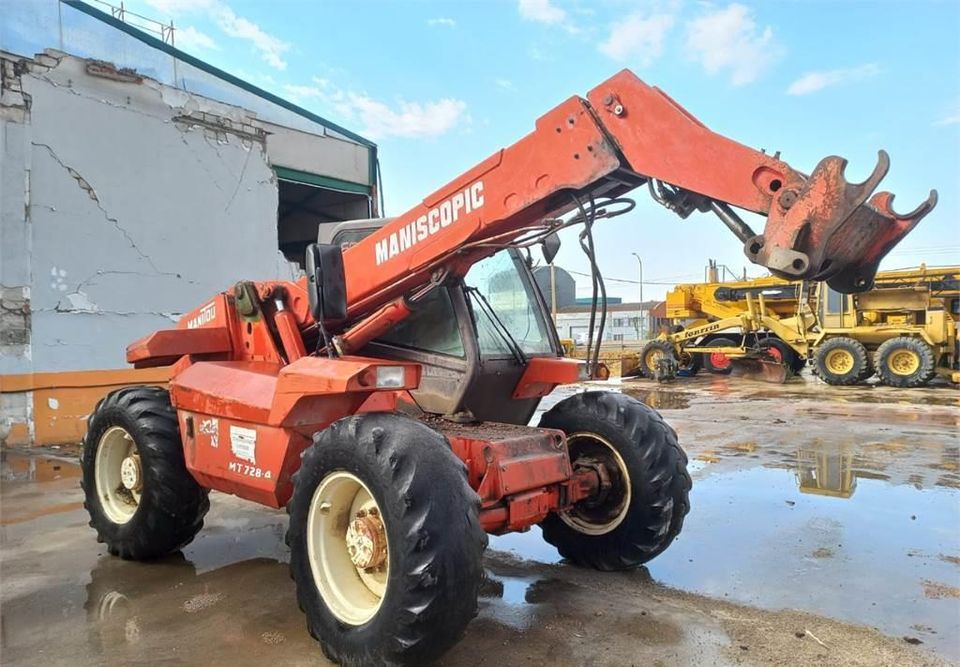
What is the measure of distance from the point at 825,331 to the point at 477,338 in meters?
15.3

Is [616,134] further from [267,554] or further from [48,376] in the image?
[48,376]

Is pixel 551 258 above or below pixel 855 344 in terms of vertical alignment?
above

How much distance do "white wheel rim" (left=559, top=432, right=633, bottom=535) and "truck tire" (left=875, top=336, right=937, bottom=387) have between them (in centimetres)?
1414

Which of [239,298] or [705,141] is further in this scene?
[239,298]

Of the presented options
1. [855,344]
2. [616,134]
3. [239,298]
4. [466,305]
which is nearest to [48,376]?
[239,298]

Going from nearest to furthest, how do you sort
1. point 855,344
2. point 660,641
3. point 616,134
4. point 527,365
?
1. point 616,134
2. point 660,641
3. point 527,365
4. point 855,344

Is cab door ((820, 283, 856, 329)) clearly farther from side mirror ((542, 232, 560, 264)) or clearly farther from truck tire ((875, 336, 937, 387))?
side mirror ((542, 232, 560, 264))

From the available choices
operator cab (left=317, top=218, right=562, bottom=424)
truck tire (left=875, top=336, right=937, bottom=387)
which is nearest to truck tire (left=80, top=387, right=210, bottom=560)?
operator cab (left=317, top=218, right=562, bottom=424)

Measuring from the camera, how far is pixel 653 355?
63.0 ft

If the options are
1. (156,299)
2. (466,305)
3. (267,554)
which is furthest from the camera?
(156,299)

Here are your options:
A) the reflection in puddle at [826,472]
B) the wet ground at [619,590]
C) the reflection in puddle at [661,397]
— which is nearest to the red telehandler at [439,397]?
the wet ground at [619,590]

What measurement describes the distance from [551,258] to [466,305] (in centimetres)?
56

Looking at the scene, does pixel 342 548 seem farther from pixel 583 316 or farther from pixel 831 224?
pixel 583 316

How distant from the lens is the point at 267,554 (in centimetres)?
472
